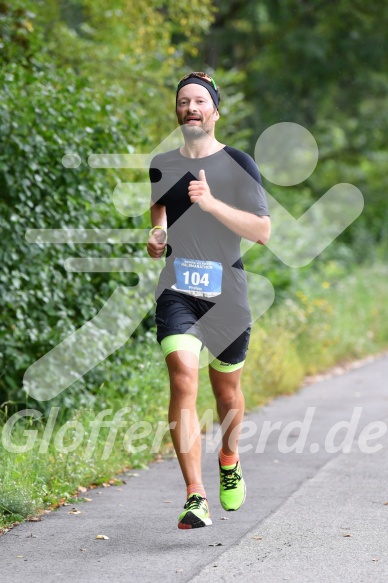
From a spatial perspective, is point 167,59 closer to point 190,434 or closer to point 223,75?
point 223,75

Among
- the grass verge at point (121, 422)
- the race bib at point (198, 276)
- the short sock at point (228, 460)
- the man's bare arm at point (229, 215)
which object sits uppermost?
the man's bare arm at point (229, 215)

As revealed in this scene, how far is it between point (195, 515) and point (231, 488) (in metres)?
0.55

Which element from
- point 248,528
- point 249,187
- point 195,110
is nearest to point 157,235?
point 249,187

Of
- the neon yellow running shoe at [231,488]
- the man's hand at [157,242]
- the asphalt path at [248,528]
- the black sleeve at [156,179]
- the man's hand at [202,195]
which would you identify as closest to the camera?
the asphalt path at [248,528]

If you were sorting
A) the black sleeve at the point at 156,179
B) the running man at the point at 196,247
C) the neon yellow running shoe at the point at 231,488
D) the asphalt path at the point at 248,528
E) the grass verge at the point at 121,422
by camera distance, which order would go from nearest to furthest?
the asphalt path at the point at 248,528 < the running man at the point at 196,247 < the black sleeve at the point at 156,179 < the neon yellow running shoe at the point at 231,488 < the grass verge at the point at 121,422

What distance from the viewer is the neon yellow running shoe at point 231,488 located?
219 inches

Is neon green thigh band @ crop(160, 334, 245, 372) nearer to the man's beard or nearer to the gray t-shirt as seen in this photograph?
the gray t-shirt

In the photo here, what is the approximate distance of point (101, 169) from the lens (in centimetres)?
844

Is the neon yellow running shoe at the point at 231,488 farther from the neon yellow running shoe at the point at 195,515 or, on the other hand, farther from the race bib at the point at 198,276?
the race bib at the point at 198,276

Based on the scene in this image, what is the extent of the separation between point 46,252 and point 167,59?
8939 mm

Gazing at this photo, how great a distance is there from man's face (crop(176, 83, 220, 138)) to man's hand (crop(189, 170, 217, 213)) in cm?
31

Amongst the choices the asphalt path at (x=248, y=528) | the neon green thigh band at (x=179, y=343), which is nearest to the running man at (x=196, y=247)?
the neon green thigh band at (x=179, y=343)

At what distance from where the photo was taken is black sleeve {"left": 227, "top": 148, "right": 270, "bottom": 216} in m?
5.29

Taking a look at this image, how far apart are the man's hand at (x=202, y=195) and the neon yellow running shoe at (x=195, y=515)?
139 cm
